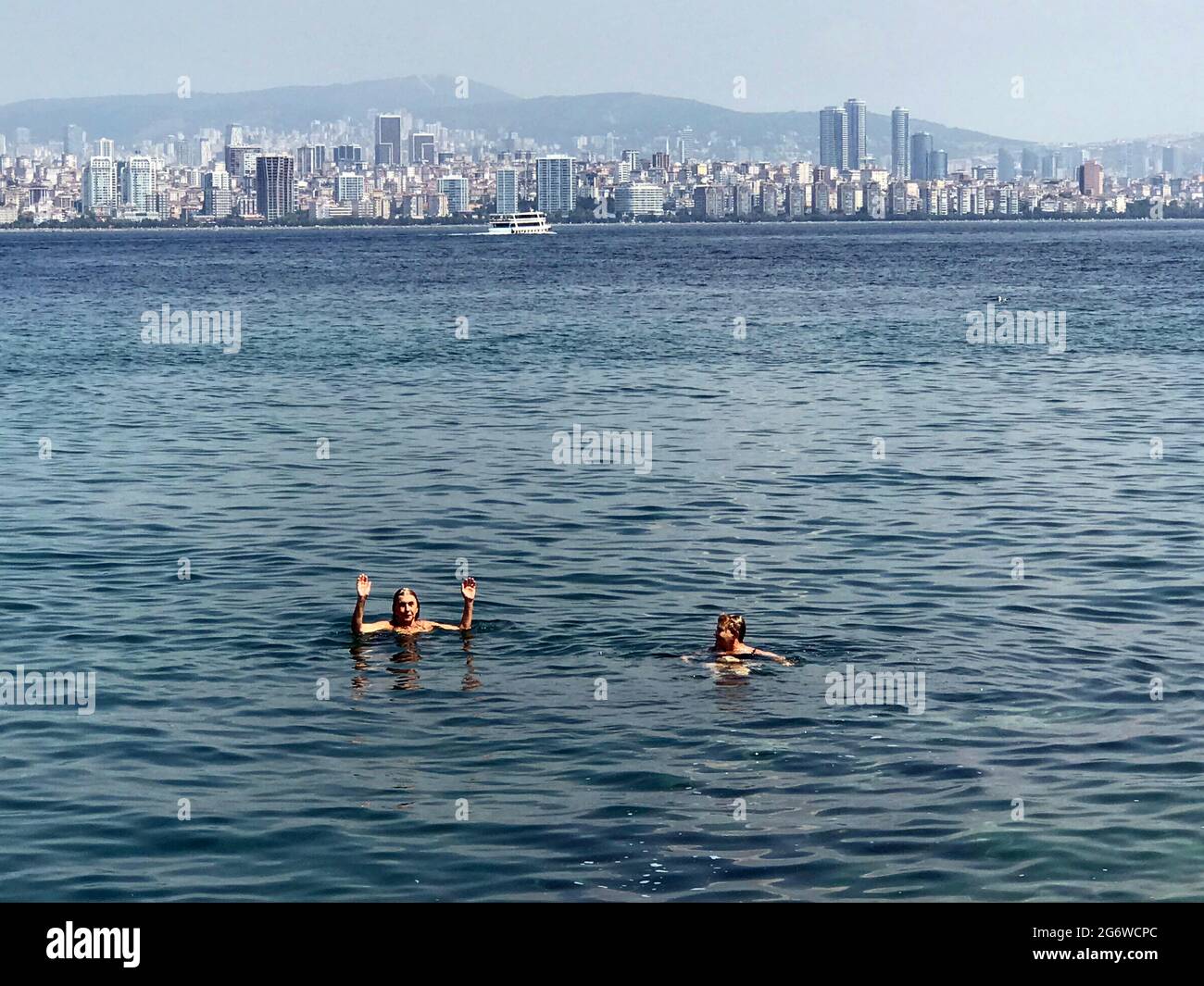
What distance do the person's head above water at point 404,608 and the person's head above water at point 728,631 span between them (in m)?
3.94

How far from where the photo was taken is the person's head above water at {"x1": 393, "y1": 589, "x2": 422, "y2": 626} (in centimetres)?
2166

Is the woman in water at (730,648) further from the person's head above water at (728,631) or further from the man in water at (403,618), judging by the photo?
the man in water at (403,618)

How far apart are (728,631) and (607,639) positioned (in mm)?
2225

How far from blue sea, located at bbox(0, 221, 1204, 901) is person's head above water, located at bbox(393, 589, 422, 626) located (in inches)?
26.1

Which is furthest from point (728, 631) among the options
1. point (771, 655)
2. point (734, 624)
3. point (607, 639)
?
point (607, 639)

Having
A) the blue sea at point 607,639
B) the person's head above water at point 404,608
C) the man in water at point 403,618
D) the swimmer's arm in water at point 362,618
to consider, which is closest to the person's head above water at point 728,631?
the blue sea at point 607,639

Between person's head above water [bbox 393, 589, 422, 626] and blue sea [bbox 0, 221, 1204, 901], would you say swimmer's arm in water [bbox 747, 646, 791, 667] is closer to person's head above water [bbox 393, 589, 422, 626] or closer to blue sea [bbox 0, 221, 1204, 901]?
blue sea [bbox 0, 221, 1204, 901]

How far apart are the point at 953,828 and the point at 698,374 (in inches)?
1639

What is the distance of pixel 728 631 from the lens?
66.7ft

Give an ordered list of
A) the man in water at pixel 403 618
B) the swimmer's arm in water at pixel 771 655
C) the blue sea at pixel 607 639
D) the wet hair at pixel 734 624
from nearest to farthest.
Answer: the blue sea at pixel 607 639 < the wet hair at pixel 734 624 < the swimmer's arm in water at pixel 771 655 < the man in water at pixel 403 618

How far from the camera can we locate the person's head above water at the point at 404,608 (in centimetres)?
2166

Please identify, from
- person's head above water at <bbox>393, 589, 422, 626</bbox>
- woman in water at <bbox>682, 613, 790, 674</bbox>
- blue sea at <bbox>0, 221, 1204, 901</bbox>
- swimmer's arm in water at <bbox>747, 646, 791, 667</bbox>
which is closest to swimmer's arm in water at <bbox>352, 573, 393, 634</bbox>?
blue sea at <bbox>0, 221, 1204, 901</bbox>

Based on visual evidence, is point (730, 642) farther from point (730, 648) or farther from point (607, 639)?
point (607, 639)
